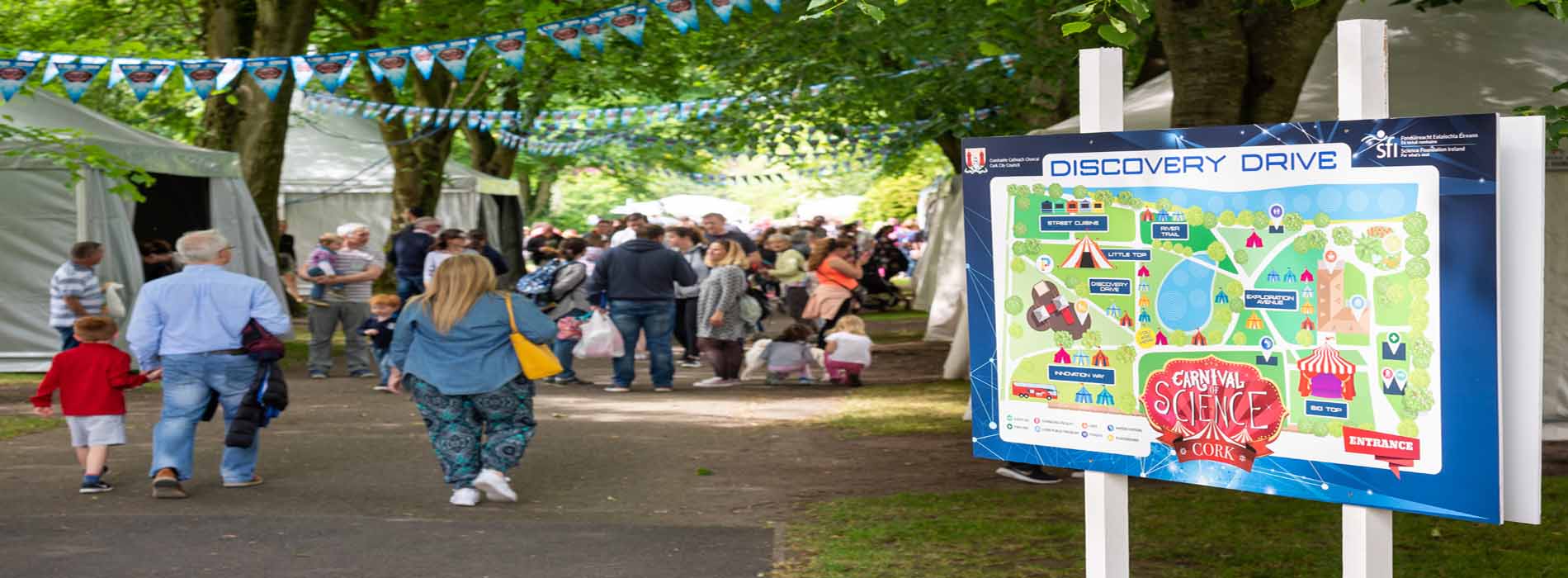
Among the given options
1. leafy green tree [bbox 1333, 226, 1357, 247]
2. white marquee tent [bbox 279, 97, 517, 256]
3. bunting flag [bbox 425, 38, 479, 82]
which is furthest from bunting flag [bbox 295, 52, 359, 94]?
white marquee tent [bbox 279, 97, 517, 256]

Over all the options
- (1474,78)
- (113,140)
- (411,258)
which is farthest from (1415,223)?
(113,140)

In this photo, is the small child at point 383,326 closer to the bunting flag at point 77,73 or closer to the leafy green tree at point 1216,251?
the bunting flag at point 77,73

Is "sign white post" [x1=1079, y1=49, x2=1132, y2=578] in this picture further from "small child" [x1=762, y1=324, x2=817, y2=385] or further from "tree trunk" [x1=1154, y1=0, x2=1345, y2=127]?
"small child" [x1=762, y1=324, x2=817, y2=385]

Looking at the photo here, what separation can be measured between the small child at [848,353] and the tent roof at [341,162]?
54.9 ft

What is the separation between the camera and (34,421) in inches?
522

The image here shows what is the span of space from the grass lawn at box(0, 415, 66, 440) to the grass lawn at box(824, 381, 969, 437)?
5.78 meters

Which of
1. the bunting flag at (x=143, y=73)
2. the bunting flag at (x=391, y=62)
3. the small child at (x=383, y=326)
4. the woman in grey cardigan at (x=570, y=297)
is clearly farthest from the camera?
the woman in grey cardigan at (x=570, y=297)

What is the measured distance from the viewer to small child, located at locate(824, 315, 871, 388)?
54.1ft

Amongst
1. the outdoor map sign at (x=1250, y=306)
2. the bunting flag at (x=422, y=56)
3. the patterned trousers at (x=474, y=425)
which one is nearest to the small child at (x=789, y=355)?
the bunting flag at (x=422, y=56)

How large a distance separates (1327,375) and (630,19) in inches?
390

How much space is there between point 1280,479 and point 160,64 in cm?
1230

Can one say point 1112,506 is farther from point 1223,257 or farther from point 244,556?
point 244,556

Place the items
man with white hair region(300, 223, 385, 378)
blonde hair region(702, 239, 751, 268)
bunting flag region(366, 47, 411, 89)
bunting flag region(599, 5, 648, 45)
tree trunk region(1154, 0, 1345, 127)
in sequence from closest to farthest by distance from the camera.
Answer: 1. tree trunk region(1154, 0, 1345, 127)
2. bunting flag region(599, 5, 648, 45)
3. bunting flag region(366, 47, 411, 89)
4. man with white hair region(300, 223, 385, 378)
5. blonde hair region(702, 239, 751, 268)

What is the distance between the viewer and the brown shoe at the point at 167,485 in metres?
9.48
